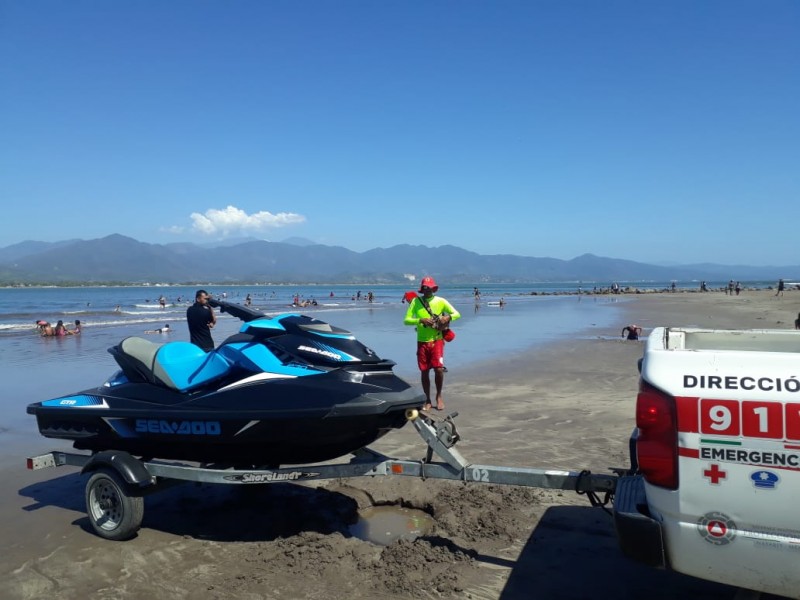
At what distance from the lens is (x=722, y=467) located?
2.54m

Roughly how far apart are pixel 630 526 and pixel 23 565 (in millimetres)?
4125

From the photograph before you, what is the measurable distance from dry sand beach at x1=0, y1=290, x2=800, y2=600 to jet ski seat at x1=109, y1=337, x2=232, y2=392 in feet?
4.07

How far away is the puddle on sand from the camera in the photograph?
4719 mm

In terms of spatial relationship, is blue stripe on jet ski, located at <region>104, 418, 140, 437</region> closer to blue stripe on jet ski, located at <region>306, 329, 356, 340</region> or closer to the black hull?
the black hull

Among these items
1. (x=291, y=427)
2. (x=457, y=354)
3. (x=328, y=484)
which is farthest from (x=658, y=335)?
(x=457, y=354)

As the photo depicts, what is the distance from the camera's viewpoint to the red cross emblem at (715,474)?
254 centimetres

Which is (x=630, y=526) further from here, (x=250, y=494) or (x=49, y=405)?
(x=49, y=405)

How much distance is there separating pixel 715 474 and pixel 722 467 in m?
0.04

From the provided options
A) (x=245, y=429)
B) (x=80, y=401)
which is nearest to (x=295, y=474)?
(x=245, y=429)

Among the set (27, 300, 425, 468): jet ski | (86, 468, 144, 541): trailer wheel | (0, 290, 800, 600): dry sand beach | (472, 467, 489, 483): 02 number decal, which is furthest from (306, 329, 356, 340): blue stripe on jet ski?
(86, 468, 144, 541): trailer wheel

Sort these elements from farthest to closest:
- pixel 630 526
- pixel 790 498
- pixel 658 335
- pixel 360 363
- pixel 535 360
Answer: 1. pixel 535 360
2. pixel 360 363
3. pixel 658 335
4. pixel 630 526
5. pixel 790 498

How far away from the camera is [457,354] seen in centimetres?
1554

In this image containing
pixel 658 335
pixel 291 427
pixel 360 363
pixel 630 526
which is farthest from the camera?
pixel 360 363

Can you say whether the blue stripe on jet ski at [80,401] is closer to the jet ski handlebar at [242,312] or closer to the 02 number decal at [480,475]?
the jet ski handlebar at [242,312]
